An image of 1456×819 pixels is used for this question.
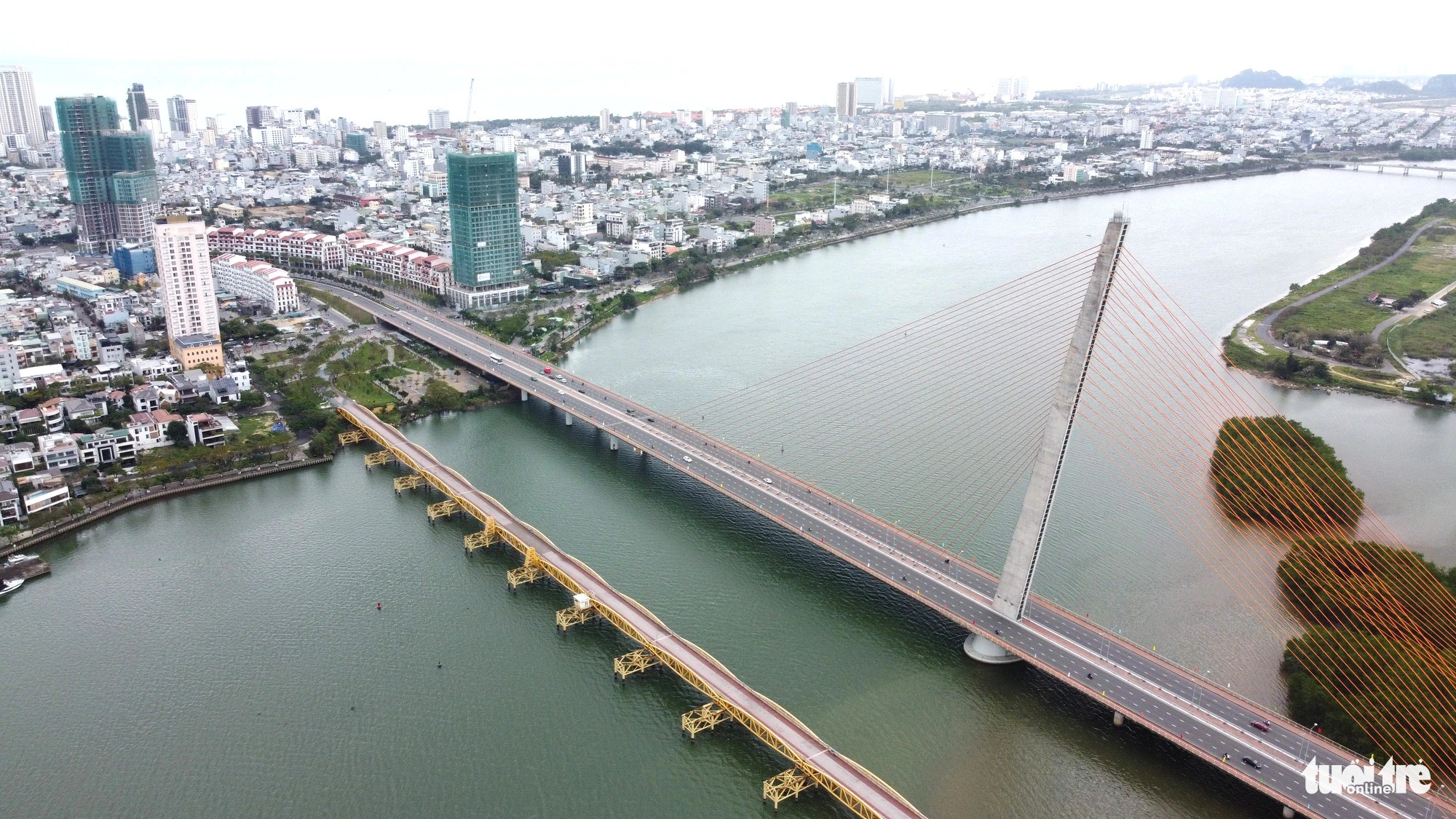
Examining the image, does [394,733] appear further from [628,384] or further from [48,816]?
[628,384]

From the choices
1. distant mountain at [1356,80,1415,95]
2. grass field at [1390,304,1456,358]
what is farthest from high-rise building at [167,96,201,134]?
distant mountain at [1356,80,1415,95]

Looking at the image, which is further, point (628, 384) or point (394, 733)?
point (628, 384)

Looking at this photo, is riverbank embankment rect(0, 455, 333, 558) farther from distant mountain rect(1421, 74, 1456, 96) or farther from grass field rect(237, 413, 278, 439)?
distant mountain rect(1421, 74, 1456, 96)

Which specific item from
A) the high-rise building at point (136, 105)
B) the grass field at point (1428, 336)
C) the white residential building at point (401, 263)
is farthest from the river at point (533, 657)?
the high-rise building at point (136, 105)

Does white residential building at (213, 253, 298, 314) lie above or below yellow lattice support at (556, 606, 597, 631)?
above

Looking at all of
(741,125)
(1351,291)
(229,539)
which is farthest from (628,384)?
(741,125)

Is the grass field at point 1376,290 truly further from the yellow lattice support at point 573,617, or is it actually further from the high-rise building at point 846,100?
the high-rise building at point 846,100
